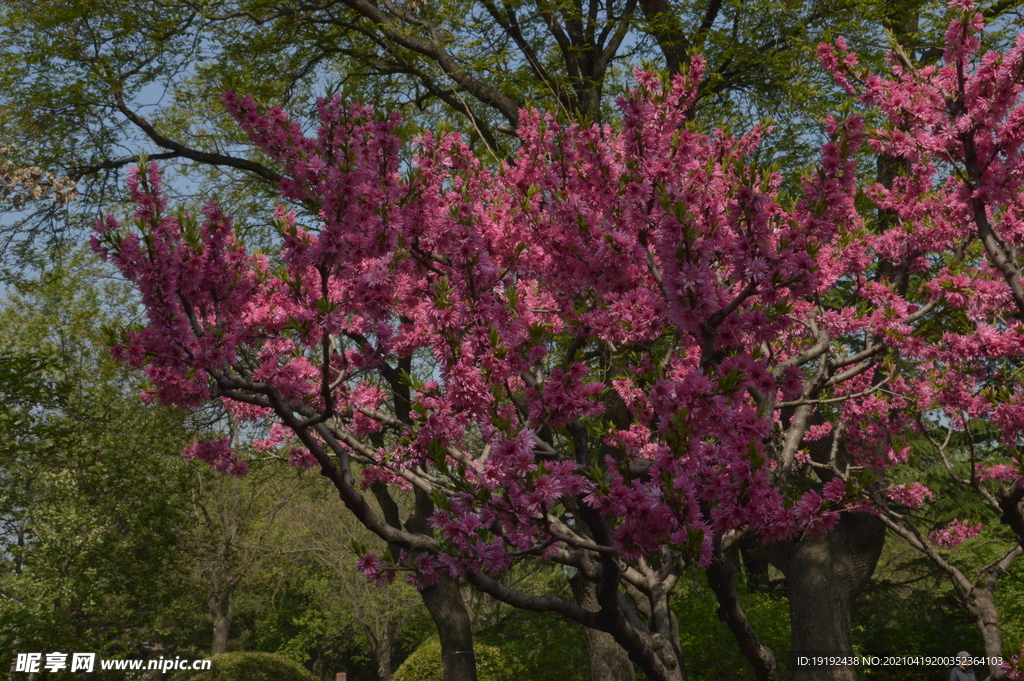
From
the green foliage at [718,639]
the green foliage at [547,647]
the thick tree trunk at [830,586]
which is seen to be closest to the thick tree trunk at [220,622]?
the green foliage at [547,647]

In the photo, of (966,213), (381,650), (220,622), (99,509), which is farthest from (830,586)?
(381,650)

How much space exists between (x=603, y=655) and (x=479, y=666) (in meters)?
6.30

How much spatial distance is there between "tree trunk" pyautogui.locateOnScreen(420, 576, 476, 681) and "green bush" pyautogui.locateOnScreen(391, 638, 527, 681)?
3.67 meters

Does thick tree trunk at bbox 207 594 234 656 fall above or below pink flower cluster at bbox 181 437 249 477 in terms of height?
below

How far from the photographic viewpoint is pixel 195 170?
16.6 m

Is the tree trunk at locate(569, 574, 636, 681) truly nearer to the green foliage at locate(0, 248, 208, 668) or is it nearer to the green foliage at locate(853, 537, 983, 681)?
the green foliage at locate(853, 537, 983, 681)

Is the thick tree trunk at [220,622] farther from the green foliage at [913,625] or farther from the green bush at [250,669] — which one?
the green foliage at [913,625]

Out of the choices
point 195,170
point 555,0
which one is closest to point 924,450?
point 555,0

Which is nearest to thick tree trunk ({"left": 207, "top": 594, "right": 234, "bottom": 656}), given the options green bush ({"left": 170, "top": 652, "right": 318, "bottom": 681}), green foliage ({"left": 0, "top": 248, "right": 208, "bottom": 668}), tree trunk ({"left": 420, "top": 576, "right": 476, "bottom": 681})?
green bush ({"left": 170, "top": 652, "right": 318, "bottom": 681})

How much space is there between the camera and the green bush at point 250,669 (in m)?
19.4

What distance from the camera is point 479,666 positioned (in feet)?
55.5

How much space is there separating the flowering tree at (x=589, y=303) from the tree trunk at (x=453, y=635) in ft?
18.9

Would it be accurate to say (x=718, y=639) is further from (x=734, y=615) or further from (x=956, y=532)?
(x=734, y=615)

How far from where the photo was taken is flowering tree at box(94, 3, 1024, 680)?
4.86 metres
